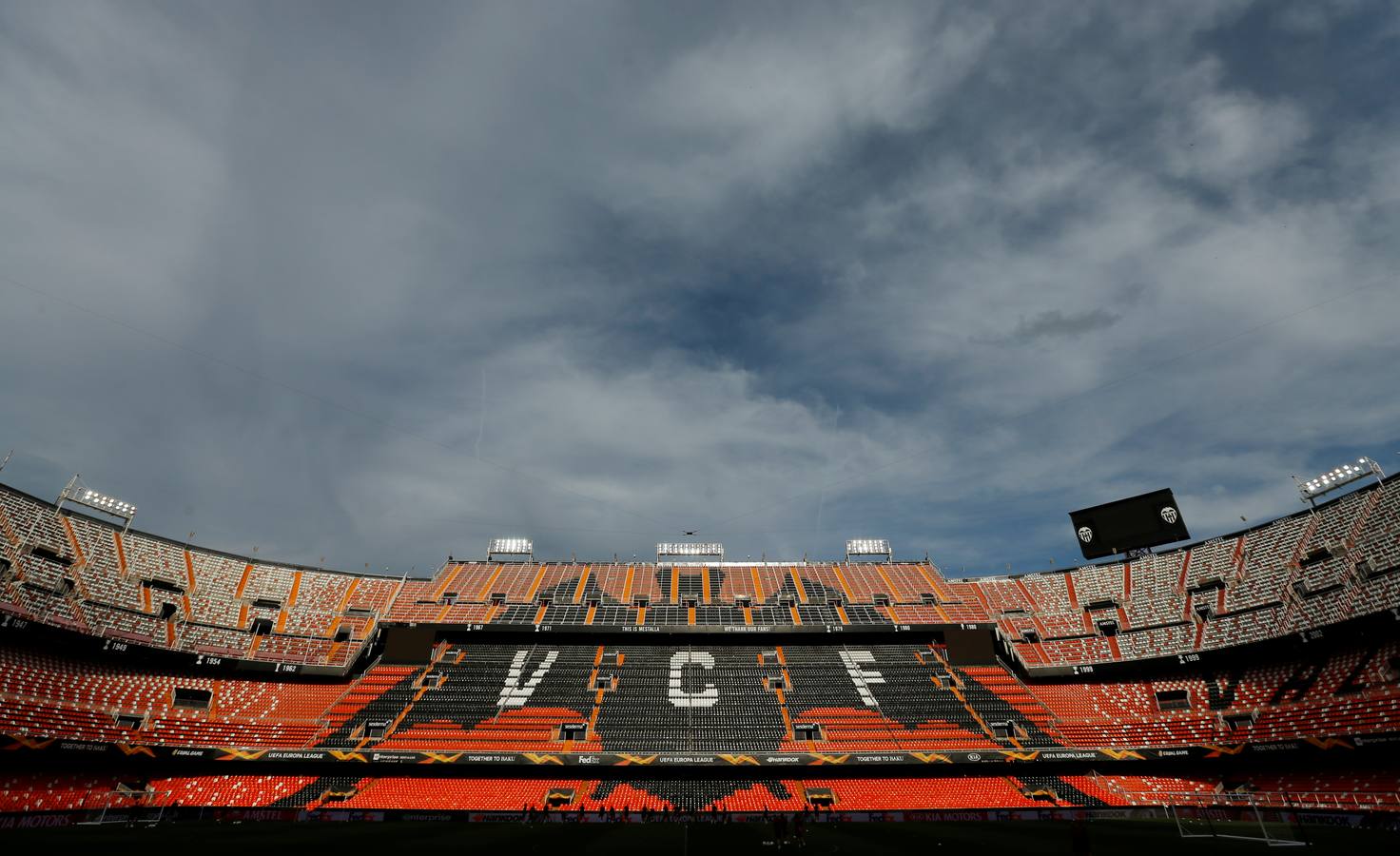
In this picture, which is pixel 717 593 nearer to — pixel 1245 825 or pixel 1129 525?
A: pixel 1129 525

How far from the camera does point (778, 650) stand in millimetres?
64188

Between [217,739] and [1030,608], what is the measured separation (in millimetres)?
70368

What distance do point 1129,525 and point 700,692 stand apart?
44.2m

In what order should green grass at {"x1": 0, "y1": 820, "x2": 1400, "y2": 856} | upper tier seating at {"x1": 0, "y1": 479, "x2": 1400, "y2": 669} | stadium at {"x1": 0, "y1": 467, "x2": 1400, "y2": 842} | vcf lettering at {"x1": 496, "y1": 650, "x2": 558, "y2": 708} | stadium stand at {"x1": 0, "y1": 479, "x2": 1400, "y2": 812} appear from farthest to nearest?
vcf lettering at {"x1": 496, "y1": 650, "x2": 558, "y2": 708}, upper tier seating at {"x1": 0, "y1": 479, "x2": 1400, "y2": 669}, stadium stand at {"x1": 0, "y1": 479, "x2": 1400, "y2": 812}, stadium at {"x1": 0, "y1": 467, "x2": 1400, "y2": 842}, green grass at {"x1": 0, "y1": 820, "x2": 1400, "y2": 856}

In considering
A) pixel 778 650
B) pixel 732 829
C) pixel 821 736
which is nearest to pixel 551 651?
pixel 778 650

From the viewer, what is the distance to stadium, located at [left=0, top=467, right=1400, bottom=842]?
4056 cm

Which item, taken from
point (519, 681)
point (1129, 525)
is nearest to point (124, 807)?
point (519, 681)

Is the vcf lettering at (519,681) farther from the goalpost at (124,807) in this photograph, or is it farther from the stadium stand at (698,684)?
the goalpost at (124,807)

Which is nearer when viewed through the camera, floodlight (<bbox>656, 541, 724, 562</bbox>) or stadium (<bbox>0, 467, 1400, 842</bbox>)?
stadium (<bbox>0, 467, 1400, 842</bbox>)

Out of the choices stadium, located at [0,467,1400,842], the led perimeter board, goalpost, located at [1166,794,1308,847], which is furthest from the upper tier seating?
goalpost, located at [1166,794,1308,847]

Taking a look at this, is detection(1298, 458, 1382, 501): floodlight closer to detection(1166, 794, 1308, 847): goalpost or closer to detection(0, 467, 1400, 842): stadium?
detection(0, 467, 1400, 842): stadium

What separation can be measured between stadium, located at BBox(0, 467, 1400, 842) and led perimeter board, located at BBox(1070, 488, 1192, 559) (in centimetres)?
306

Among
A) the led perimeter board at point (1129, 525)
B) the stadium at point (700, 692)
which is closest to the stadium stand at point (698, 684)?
the stadium at point (700, 692)

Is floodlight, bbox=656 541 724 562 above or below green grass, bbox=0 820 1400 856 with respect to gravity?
above
